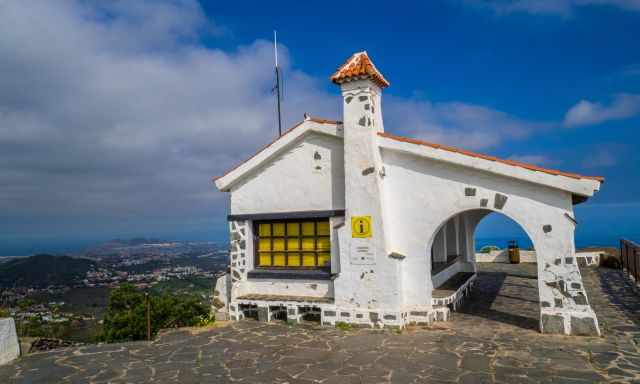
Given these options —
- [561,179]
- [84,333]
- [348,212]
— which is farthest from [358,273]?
[84,333]

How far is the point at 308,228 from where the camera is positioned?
1020 cm

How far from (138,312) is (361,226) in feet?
53.7

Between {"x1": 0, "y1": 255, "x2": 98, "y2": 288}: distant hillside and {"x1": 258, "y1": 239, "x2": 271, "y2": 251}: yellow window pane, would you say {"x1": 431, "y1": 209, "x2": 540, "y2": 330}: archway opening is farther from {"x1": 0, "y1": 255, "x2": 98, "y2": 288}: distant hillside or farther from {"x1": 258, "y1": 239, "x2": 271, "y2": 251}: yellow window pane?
{"x1": 0, "y1": 255, "x2": 98, "y2": 288}: distant hillside

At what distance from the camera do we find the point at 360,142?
9062mm

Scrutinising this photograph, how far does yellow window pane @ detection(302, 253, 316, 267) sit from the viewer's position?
10125 mm

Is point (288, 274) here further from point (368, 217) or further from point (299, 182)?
point (368, 217)

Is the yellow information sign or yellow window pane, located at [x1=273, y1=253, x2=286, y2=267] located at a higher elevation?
the yellow information sign

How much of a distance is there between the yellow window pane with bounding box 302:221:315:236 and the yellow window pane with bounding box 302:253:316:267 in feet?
1.68

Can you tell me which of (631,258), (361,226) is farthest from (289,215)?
(631,258)

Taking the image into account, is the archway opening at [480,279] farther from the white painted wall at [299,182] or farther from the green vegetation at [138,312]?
the green vegetation at [138,312]

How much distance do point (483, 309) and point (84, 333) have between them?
2482 centimetres

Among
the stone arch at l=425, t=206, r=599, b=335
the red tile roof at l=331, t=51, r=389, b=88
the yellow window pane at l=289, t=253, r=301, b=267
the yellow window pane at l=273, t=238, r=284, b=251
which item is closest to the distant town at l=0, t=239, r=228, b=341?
the yellow window pane at l=273, t=238, r=284, b=251

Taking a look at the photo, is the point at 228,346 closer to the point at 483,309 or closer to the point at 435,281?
the point at 435,281

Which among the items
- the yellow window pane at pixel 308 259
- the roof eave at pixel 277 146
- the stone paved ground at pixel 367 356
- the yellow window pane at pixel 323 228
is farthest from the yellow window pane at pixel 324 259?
the roof eave at pixel 277 146
